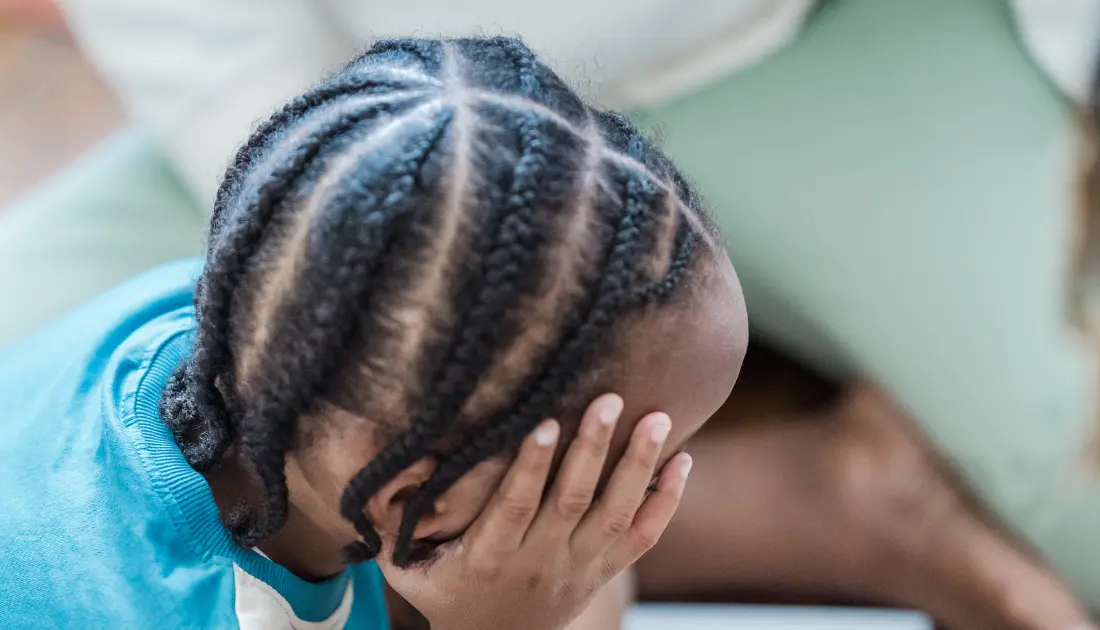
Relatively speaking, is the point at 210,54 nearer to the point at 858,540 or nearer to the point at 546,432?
the point at 546,432

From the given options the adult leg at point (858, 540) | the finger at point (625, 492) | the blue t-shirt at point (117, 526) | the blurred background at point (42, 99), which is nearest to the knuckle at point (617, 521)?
the finger at point (625, 492)

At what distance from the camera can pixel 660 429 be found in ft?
1.45

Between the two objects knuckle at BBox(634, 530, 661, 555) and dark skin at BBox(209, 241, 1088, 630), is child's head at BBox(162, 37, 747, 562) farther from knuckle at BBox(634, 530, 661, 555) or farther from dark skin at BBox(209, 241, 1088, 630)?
dark skin at BBox(209, 241, 1088, 630)

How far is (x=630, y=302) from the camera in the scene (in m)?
0.41

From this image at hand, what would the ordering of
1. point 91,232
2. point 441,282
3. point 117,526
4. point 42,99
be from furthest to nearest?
point 42,99, point 91,232, point 117,526, point 441,282

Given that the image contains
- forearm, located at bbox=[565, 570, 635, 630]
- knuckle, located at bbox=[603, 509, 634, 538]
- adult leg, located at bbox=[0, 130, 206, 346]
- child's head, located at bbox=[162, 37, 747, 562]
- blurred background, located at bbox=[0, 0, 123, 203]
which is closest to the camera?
child's head, located at bbox=[162, 37, 747, 562]

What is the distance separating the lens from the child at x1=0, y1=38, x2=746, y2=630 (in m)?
0.39

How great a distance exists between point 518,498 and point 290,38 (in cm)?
50

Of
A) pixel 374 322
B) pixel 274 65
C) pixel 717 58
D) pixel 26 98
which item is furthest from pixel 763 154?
pixel 26 98

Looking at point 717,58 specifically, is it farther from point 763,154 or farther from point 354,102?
point 354,102

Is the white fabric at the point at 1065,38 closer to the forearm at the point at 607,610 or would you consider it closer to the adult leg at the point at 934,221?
the adult leg at the point at 934,221

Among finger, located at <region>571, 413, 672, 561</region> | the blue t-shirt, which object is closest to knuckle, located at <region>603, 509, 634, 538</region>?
finger, located at <region>571, 413, 672, 561</region>

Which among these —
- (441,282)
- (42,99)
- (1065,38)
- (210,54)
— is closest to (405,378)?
(441,282)

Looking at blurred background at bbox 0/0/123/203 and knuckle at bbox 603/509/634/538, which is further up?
blurred background at bbox 0/0/123/203
